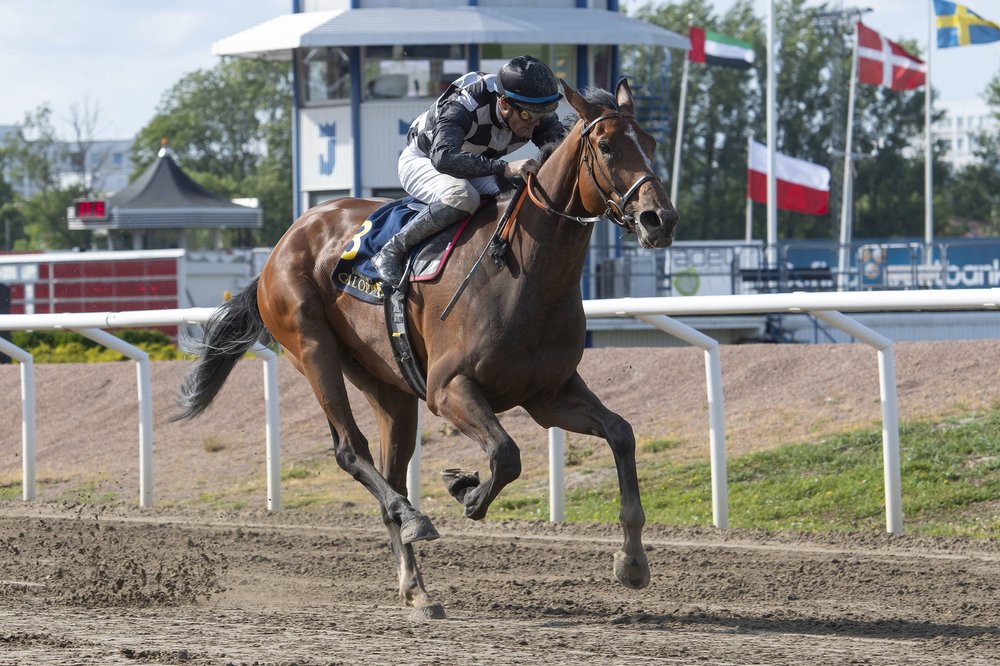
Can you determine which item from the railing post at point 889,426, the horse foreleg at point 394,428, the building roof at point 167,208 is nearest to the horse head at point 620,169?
the horse foreleg at point 394,428

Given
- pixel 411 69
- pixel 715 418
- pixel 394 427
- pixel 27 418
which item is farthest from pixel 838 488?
pixel 411 69

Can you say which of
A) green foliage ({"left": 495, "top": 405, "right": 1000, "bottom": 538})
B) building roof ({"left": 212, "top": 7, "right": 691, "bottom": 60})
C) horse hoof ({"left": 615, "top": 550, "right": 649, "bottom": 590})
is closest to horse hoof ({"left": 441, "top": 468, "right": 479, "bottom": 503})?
horse hoof ({"left": 615, "top": 550, "right": 649, "bottom": 590})

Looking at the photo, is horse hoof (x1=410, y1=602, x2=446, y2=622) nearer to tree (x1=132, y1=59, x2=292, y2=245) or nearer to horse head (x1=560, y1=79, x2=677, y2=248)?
horse head (x1=560, y1=79, x2=677, y2=248)

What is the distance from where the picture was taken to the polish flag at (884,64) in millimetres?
29953

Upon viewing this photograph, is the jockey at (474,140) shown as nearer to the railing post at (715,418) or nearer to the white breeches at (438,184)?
the white breeches at (438,184)

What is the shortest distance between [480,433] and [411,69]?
16090 millimetres

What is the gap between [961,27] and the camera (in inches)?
1151

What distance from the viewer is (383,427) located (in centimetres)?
644

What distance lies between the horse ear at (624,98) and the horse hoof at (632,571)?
60.4 inches

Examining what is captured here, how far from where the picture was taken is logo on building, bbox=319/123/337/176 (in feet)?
70.4

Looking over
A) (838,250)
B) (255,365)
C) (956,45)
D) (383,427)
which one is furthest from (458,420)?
(956,45)

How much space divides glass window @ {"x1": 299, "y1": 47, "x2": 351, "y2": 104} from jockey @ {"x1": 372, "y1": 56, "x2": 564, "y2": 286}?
1556 centimetres

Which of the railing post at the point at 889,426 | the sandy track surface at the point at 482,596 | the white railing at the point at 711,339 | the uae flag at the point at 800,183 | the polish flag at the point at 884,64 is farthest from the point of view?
the polish flag at the point at 884,64

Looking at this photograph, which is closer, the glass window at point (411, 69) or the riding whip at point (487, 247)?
the riding whip at point (487, 247)
